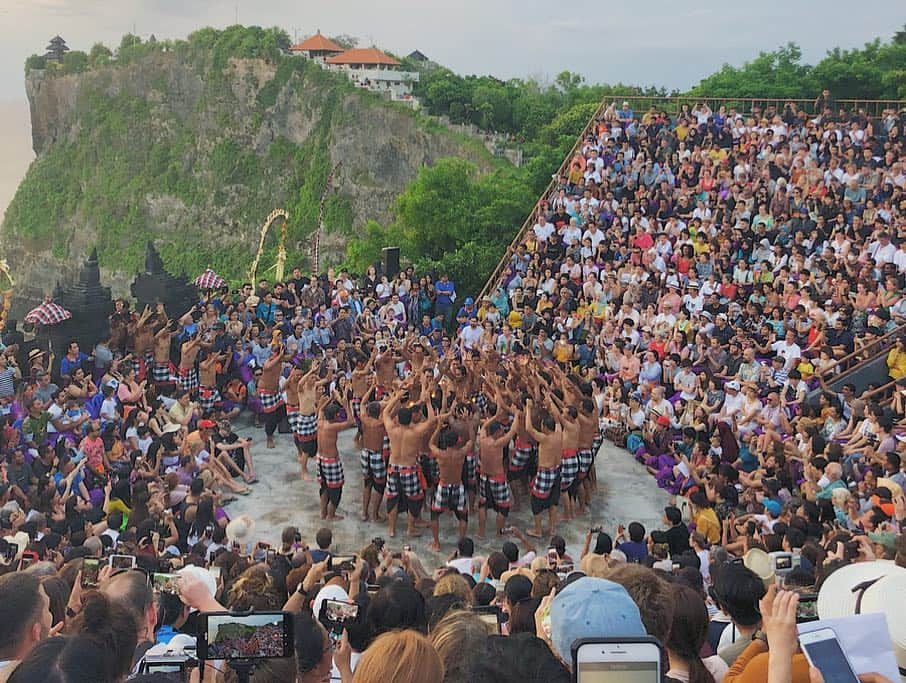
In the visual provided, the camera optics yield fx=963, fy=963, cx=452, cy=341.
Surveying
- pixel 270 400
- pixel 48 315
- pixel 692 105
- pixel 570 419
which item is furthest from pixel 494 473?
pixel 692 105

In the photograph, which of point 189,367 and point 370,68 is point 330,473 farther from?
point 370,68

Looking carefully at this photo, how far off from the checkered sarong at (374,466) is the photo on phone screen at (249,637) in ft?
21.8

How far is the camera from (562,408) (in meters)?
9.82

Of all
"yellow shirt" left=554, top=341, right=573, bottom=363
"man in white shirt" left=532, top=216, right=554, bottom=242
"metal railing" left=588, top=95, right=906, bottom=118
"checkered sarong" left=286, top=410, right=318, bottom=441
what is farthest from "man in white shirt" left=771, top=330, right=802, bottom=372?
"metal railing" left=588, top=95, right=906, bottom=118

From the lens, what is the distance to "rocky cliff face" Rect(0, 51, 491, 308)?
54.1m

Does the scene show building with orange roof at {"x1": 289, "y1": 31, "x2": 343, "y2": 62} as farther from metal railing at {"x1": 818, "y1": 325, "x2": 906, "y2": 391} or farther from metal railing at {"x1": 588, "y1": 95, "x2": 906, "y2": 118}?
metal railing at {"x1": 818, "y1": 325, "x2": 906, "y2": 391}

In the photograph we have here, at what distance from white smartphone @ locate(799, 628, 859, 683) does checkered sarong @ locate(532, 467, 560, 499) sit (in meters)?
6.80

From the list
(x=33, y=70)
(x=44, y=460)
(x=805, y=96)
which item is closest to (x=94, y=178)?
(x=33, y=70)

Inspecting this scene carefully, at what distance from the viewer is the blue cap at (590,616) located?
2.95 m

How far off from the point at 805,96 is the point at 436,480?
2432 centimetres

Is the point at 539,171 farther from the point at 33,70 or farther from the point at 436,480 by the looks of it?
the point at 33,70

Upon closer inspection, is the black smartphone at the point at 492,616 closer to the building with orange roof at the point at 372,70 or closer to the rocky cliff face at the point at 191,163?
the rocky cliff face at the point at 191,163

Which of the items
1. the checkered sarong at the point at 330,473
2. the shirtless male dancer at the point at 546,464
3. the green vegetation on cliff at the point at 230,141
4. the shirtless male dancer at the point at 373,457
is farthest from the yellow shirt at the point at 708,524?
the green vegetation on cliff at the point at 230,141

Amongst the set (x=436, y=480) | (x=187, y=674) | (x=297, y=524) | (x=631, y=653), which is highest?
(x=631, y=653)
